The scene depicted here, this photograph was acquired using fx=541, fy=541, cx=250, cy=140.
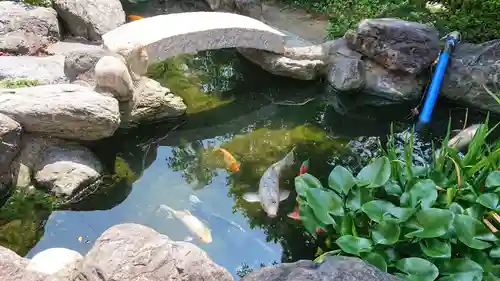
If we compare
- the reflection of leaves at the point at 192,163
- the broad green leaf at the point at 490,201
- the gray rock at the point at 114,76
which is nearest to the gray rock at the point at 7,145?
the gray rock at the point at 114,76

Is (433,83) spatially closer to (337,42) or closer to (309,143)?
(337,42)

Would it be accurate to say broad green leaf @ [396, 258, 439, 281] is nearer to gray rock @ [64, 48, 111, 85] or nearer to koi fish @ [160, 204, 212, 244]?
koi fish @ [160, 204, 212, 244]

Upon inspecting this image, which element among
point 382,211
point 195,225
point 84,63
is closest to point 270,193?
point 195,225

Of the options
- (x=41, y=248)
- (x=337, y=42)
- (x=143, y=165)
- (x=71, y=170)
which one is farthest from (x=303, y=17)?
(x=41, y=248)

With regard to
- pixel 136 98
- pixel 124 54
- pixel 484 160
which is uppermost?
pixel 484 160

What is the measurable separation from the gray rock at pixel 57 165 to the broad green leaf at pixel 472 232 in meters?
2.82

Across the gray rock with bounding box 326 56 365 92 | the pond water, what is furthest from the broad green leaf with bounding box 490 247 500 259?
the gray rock with bounding box 326 56 365 92

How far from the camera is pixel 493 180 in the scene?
3.18 metres

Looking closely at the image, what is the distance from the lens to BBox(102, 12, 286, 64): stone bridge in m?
5.24

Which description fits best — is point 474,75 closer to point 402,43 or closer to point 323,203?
point 402,43

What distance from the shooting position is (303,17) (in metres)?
7.93

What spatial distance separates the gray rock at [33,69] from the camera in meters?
5.34

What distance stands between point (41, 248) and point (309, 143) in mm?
2615

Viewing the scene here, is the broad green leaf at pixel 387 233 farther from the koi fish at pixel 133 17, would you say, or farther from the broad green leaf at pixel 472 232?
the koi fish at pixel 133 17
